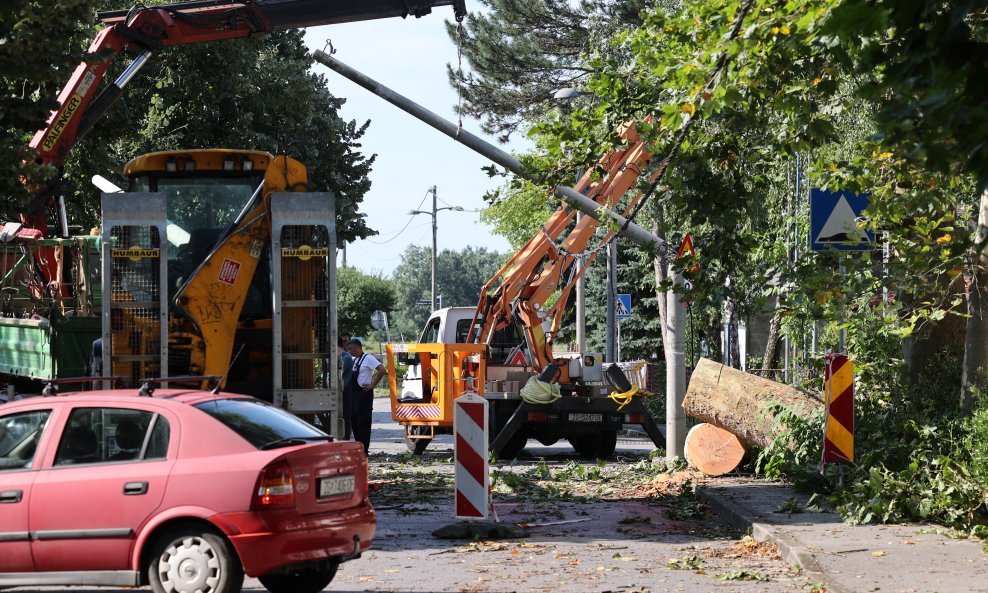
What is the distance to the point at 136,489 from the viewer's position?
8008 millimetres

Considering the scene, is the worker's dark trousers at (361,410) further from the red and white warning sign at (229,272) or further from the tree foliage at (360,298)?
the tree foliage at (360,298)

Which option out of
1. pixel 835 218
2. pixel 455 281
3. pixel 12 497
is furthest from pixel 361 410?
pixel 455 281

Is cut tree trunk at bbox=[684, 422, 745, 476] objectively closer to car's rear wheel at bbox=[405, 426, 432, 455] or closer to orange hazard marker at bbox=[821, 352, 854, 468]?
orange hazard marker at bbox=[821, 352, 854, 468]

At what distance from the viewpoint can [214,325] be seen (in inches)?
529

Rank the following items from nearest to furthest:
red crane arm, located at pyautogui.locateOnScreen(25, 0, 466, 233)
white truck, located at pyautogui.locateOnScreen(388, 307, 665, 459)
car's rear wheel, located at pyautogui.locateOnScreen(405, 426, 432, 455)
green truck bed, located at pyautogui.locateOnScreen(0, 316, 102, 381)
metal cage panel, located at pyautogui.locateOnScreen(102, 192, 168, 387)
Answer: metal cage panel, located at pyautogui.locateOnScreen(102, 192, 168, 387), green truck bed, located at pyautogui.locateOnScreen(0, 316, 102, 381), red crane arm, located at pyautogui.locateOnScreen(25, 0, 466, 233), white truck, located at pyautogui.locateOnScreen(388, 307, 665, 459), car's rear wheel, located at pyautogui.locateOnScreen(405, 426, 432, 455)

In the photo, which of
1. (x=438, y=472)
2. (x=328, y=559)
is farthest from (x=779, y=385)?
(x=328, y=559)

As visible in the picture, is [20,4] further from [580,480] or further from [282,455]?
[580,480]

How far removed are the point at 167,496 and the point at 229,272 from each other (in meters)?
5.85

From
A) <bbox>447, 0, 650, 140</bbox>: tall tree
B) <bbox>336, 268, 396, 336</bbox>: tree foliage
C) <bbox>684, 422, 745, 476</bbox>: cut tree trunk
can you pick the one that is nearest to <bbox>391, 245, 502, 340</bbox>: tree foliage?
<bbox>336, 268, 396, 336</bbox>: tree foliage

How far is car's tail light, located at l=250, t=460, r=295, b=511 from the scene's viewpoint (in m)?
7.85

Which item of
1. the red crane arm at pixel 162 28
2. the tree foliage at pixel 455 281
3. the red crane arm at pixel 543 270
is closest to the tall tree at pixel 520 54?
the red crane arm at pixel 543 270

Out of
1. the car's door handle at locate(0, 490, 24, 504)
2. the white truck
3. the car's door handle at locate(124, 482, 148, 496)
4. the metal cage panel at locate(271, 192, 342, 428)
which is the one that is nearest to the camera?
the car's door handle at locate(124, 482, 148, 496)

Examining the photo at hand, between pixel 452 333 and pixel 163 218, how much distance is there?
11.4m

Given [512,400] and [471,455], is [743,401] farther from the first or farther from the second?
[512,400]
